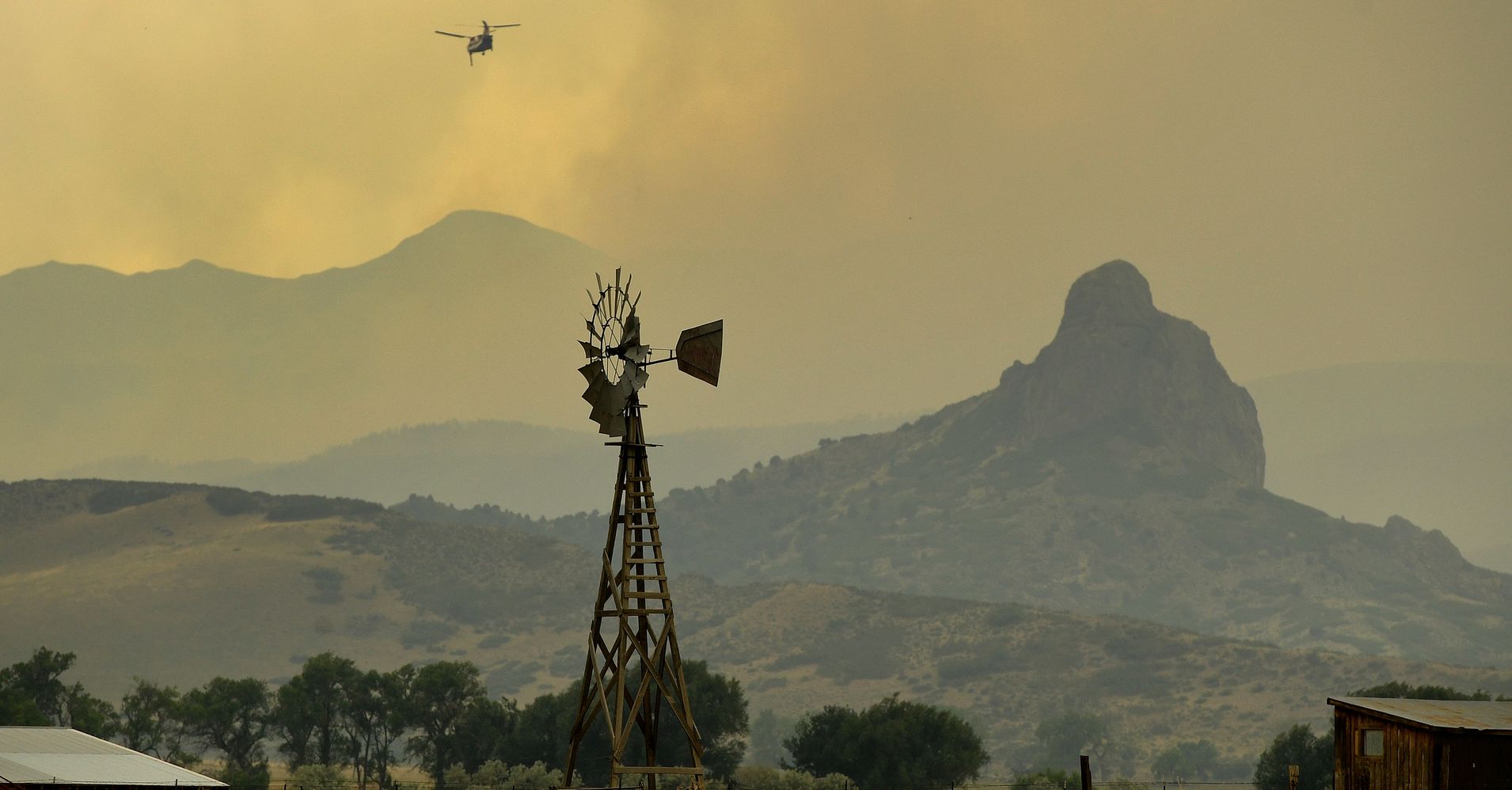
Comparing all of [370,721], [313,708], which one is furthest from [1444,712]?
[370,721]

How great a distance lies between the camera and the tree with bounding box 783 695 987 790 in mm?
104562

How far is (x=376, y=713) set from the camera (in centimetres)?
12744

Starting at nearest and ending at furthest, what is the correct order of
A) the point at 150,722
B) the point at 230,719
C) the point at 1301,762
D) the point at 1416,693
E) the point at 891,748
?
the point at 1301,762, the point at 891,748, the point at 1416,693, the point at 150,722, the point at 230,719

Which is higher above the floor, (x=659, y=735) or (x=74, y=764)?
(x=659, y=735)

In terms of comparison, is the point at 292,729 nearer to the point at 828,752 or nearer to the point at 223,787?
the point at 828,752

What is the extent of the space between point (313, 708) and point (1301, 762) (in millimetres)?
64628

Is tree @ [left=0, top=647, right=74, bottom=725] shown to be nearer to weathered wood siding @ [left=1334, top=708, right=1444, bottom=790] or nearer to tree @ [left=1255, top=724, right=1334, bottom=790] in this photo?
tree @ [left=1255, top=724, right=1334, bottom=790]

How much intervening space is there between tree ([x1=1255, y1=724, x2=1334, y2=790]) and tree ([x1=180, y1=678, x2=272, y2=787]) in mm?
62733

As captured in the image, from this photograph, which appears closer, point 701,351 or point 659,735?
point 701,351

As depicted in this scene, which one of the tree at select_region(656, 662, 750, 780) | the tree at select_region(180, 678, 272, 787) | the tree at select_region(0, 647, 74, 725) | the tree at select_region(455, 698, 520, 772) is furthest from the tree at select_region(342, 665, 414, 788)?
the tree at select_region(0, 647, 74, 725)

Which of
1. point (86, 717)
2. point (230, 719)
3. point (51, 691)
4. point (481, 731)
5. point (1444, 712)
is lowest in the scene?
point (481, 731)

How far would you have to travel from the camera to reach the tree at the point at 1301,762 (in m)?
92.9

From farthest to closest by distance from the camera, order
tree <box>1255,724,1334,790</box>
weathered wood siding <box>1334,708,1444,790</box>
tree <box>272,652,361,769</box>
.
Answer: tree <box>272,652,361,769</box>, tree <box>1255,724,1334,790</box>, weathered wood siding <box>1334,708,1444,790</box>

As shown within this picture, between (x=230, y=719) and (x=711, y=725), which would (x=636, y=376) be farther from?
(x=230, y=719)
